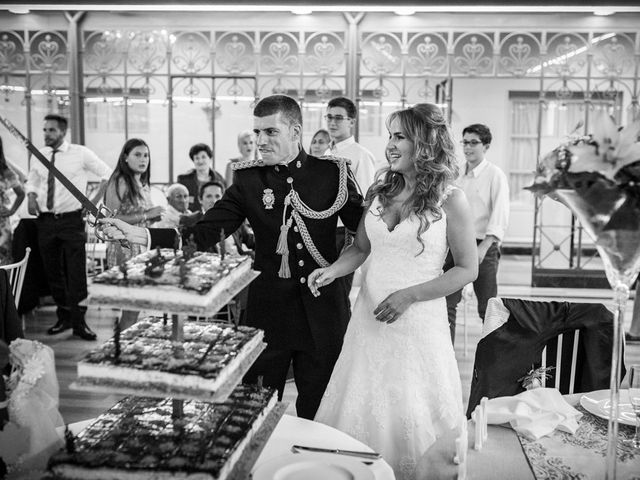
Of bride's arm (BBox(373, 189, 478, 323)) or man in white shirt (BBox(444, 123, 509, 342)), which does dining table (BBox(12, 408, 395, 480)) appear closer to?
bride's arm (BBox(373, 189, 478, 323))

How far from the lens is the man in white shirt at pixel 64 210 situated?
5441mm

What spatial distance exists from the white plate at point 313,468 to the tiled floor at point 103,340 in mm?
1898

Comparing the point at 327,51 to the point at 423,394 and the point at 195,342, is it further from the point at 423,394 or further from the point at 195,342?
the point at 195,342

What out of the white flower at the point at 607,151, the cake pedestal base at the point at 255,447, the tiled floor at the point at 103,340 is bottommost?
the tiled floor at the point at 103,340

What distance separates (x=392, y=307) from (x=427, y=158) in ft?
1.64

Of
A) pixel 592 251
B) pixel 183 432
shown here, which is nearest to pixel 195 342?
pixel 183 432

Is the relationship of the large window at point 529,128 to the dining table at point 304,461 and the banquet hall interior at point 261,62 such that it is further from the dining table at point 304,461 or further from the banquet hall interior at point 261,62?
the dining table at point 304,461

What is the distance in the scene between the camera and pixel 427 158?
229 cm

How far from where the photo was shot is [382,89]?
23.2ft

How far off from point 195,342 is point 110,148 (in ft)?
22.5

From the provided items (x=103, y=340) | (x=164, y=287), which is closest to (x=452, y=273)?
(x=164, y=287)

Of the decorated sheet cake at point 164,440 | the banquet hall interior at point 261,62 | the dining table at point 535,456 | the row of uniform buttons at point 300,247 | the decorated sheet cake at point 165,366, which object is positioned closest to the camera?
the decorated sheet cake at point 164,440

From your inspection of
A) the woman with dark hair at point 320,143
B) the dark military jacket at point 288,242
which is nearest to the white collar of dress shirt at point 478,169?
the woman with dark hair at point 320,143

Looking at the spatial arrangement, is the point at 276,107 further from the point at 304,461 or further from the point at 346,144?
the point at 346,144
